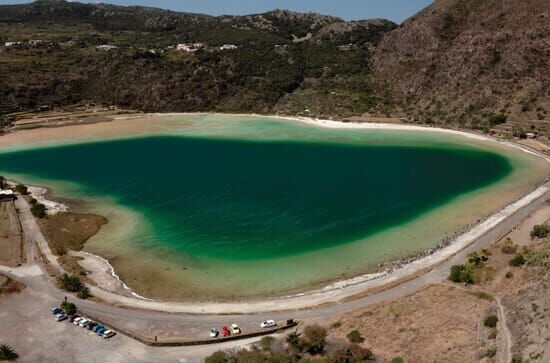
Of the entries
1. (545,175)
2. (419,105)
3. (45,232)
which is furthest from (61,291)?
(419,105)

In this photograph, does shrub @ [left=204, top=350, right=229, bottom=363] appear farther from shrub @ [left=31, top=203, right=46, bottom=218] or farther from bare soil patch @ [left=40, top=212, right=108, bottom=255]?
shrub @ [left=31, top=203, right=46, bottom=218]

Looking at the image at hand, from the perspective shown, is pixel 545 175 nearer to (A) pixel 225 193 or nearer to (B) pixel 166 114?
(A) pixel 225 193

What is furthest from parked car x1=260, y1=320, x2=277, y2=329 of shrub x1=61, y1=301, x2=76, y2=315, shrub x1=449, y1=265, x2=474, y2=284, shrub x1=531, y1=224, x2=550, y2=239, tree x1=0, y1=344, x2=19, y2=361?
shrub x1=531, y1=224, x2=550, y2=239

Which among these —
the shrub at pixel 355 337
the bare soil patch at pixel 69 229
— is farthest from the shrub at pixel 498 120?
the shrub at pixel 355 337

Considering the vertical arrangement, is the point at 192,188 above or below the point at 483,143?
below

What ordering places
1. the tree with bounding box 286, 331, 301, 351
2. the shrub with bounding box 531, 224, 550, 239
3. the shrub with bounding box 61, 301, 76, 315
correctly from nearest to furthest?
the tree with bounding box 286, 331, 301, 351
the shrub with bounding box 61, 301, 76, 315
the shrub with bounding box 531, 224, 550, 239

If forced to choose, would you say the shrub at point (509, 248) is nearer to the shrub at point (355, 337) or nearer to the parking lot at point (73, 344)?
the shrub at point (355, 337)
